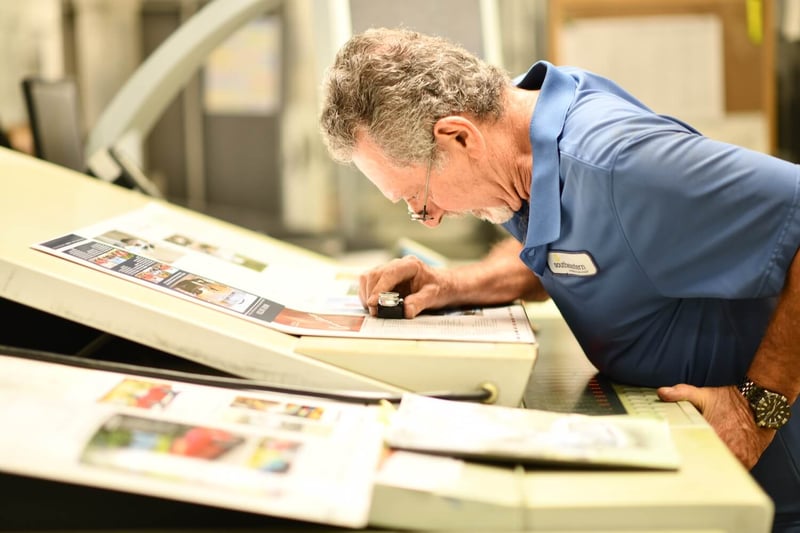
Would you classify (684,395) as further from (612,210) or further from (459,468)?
(459,468)

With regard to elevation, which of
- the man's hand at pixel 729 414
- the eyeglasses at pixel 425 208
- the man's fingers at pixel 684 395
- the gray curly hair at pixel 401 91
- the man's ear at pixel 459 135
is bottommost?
the man's hand at pixel 729 414

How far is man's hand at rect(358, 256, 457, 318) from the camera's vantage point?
3.93ft

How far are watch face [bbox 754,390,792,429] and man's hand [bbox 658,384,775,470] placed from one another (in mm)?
11

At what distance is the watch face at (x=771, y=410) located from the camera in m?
1.03

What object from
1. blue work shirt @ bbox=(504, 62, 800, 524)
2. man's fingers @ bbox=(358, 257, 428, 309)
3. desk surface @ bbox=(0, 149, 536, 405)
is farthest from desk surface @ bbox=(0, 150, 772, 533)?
man's fingers @ bbox=(358, 257, 428, 309)

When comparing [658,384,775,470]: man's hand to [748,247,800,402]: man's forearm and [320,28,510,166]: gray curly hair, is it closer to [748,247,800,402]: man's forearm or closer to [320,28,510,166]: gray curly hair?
[748,247,800,402]: man's forearm

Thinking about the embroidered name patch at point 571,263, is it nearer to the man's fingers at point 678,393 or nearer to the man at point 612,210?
the man at point 612,210

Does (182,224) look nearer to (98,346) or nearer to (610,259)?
(98,346)

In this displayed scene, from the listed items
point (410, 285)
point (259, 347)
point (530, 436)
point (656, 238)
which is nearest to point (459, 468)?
point (530, 436)

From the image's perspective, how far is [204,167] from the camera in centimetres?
536

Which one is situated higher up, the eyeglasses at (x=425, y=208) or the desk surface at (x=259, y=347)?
the eyeglasses at (x=425, y=208)

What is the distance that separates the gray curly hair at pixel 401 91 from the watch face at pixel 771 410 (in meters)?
0.55

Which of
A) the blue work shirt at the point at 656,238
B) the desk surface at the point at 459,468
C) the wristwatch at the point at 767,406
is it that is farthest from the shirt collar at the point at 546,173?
the wristwatch at the point at 767,406

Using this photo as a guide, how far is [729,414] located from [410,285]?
0.53m
